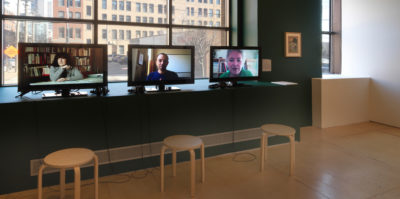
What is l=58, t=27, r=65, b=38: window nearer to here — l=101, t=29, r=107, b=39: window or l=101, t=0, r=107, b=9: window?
l=101, t=29, r=107, b=39: window

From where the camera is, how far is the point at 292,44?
456cm

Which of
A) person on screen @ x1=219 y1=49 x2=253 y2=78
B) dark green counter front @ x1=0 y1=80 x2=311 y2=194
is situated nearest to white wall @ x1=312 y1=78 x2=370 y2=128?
dark green counter front @ x1=0 y1=80 x2=311 y2=194

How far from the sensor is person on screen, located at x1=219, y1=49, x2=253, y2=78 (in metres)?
3.44

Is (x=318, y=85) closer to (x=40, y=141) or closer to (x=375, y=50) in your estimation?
(x=375, y=50)

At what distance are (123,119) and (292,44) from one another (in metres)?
3.03

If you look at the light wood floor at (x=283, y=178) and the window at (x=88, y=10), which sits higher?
the window at (x=88, y=10)

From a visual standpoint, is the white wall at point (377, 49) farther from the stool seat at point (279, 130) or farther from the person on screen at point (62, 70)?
the person on screen at point (62, 70)

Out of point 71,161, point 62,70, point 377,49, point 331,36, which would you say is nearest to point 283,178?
point 71,161

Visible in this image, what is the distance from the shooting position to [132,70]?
2.90 m

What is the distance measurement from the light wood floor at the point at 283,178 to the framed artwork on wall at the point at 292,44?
1.56m

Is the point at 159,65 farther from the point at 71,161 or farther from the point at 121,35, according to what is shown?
the point at 71,161

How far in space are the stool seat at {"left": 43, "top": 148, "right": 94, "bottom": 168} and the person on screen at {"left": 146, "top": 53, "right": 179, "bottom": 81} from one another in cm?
108

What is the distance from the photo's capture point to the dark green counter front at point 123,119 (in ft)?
8.04

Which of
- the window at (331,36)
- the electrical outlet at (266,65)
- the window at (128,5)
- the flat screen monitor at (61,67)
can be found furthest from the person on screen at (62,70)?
the window at (331,36)
